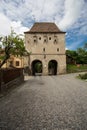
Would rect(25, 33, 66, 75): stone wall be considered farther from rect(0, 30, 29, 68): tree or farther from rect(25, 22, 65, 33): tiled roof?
rect(0, 30, 29, 68): tree

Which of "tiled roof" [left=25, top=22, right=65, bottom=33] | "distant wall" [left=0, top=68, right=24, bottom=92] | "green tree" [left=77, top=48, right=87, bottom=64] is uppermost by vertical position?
"tiled roof" [left=25, top=22, right=65, bottom=33]

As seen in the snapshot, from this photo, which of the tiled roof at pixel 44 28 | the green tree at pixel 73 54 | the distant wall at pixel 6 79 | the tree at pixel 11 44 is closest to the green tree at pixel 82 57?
the green tree at pixel 73 54

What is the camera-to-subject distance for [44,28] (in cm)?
4878

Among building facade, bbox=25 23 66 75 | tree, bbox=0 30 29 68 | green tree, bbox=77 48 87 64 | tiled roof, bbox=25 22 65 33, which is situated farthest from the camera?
green tree, bbox=77 48 87 64

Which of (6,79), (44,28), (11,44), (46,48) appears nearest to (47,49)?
(46,48)

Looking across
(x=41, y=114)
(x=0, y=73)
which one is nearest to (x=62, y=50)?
(x=0, y=73)

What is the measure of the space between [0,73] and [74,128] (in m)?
9.12

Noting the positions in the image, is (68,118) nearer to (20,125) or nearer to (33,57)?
(20,125)

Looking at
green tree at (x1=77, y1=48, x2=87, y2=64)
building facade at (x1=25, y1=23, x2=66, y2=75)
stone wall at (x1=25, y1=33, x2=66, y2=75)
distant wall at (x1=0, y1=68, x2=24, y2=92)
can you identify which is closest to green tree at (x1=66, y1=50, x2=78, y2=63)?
green tree at (x1=77, y1=48, x2=87, y2=64)

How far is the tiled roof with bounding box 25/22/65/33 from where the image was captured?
4697 centimetres

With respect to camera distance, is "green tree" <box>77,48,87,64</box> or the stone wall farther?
"green tree" <box>77,48,87,64</box>

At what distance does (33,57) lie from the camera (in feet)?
149

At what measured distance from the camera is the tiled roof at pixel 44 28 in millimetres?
46969

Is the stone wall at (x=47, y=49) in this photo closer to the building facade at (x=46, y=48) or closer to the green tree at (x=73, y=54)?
the building facade at (x=46, y=48)
